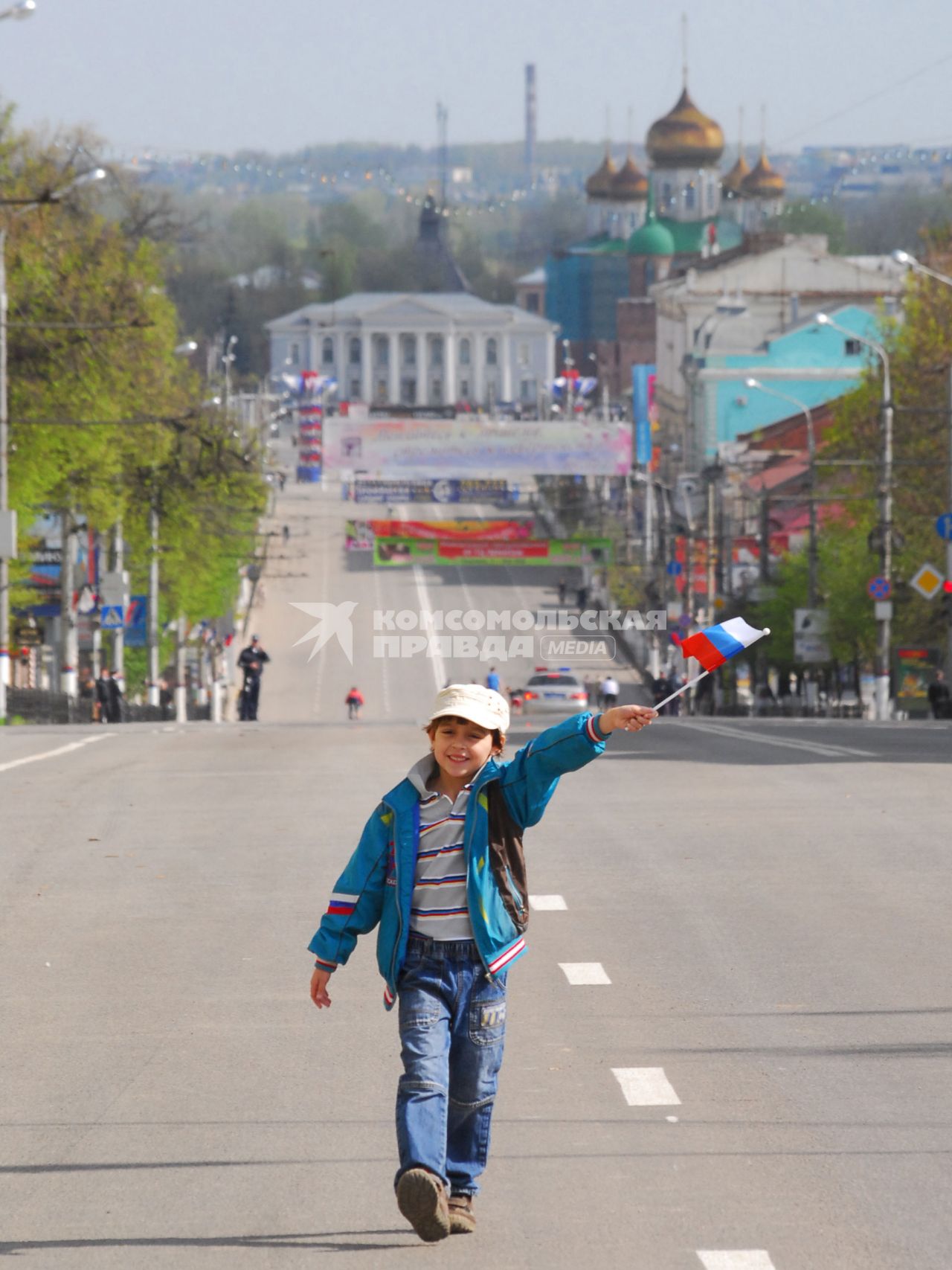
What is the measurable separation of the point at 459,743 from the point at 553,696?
60226 millimetres

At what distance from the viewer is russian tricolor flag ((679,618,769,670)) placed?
655 cm

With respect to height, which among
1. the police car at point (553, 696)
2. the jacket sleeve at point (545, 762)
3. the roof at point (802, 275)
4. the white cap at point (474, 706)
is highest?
the roof at point (802, 275)

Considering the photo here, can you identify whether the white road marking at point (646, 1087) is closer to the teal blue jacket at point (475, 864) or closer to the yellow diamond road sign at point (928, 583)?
the teal blue jacket at point (475, 864)

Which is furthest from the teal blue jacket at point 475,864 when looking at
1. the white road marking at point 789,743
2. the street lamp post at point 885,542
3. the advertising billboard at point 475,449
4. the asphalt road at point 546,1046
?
the advertising billboard at point 475,449

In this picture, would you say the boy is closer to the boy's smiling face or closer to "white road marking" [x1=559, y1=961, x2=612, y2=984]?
the boy's smiling face

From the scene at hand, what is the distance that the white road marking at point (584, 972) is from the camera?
10.5 metres

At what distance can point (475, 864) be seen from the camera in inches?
255

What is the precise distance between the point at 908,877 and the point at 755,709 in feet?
187

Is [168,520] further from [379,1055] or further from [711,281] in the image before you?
[711,281]

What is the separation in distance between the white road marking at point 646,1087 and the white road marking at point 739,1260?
5.82 feet

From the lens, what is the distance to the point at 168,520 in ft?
205

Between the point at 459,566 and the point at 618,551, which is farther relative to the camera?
the point at 459,566

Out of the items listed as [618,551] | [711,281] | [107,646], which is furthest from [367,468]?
[711,281]

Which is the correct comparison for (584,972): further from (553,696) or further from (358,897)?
(553,696)
